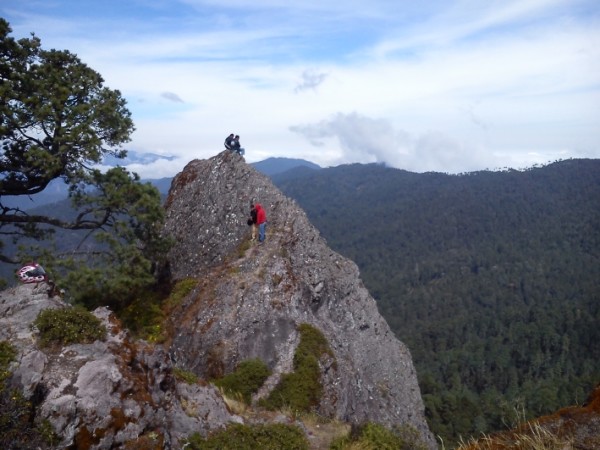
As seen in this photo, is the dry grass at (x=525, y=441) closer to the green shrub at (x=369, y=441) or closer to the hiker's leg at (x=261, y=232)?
the green shrub at (x=369, y=441)

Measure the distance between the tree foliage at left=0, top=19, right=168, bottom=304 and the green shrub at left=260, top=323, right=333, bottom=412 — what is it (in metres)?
7.61

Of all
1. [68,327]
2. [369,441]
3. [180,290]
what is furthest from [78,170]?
[369,441]

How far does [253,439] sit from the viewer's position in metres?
9.20

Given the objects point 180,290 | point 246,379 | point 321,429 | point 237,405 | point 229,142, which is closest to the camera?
point 321,429

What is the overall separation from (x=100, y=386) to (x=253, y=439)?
134 inches

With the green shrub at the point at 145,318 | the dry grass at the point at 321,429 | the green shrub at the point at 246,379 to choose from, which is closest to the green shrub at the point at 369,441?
the dry grass at the point at 321,429

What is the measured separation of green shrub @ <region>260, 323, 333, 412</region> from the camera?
1402cm

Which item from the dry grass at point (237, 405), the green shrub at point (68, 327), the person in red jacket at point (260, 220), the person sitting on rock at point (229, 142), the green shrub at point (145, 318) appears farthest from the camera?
the person sitting on rock at point (229, 142)

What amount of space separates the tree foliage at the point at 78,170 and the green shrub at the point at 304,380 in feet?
25.0

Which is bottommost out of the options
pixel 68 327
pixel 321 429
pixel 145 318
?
pixel 321 429

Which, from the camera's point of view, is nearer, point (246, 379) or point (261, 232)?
point (246, 379)

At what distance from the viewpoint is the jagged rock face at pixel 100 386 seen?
6.94m

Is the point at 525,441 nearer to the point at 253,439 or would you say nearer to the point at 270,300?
the point at 253,439

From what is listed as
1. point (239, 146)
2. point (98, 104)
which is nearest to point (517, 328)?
point (239, 146)
